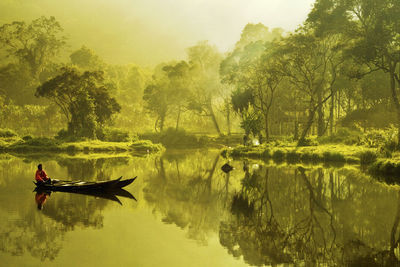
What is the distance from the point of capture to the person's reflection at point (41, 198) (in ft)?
57.4

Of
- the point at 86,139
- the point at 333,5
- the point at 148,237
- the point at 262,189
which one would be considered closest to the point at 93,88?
the point at 86,139

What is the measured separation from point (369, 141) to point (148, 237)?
3115 cm

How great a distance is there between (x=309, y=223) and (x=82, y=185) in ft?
40.3

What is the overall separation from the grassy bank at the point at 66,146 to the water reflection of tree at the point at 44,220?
32.0 m

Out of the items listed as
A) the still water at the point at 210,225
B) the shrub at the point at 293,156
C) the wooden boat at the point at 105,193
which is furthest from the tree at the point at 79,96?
the wooden boat at the point at 105,193

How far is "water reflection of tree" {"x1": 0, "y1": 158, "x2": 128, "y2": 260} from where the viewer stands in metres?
11.6

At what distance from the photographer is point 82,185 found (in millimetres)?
20344

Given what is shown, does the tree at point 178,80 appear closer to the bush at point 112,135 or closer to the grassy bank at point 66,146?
the bush at point 112,135

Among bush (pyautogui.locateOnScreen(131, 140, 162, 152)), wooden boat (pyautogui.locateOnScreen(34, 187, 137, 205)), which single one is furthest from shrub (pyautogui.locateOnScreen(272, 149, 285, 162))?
bush (pyautogui.locateOnScreen(131, 140, 162, 152))

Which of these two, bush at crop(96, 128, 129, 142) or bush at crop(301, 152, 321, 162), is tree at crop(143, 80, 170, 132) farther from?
bush at crop(301, 152, 321, 162)

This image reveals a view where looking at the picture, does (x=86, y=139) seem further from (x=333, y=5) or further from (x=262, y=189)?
(x=262, y=189)

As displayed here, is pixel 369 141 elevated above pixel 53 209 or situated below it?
above

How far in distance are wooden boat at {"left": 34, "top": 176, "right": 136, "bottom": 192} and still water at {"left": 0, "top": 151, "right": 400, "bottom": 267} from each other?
53cm

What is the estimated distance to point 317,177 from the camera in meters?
25.1
